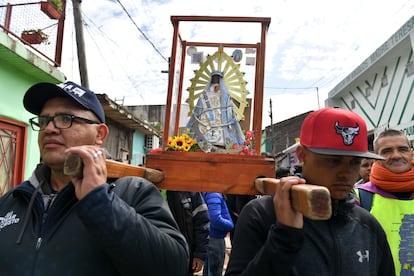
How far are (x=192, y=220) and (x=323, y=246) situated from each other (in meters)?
1.77

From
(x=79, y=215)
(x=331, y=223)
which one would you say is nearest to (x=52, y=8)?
(x=79, y=215)

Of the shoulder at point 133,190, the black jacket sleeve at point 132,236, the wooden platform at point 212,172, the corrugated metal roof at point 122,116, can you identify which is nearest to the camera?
the black jacket sleeve at point 132,236

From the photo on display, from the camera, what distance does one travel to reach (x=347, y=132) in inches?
49.8

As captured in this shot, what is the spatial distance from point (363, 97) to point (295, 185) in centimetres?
993

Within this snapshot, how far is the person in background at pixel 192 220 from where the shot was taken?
2746 mm

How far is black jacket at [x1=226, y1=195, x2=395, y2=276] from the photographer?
1.14 m

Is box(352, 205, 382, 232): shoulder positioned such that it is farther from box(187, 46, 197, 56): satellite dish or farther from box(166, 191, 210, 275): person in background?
box(187, 46, 197, 56): satellite dish

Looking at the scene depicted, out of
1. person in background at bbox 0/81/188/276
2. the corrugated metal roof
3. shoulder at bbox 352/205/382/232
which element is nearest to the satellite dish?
person in background at bbox 0/81/188/276

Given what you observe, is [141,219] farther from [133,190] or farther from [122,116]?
[122,116]

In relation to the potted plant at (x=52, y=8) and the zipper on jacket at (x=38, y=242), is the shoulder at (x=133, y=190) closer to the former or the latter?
the zipper on jacket at (x=38, y=242)

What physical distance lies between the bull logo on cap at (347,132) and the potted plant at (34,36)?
5.45 m

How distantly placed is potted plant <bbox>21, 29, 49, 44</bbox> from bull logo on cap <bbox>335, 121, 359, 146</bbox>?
545 cm

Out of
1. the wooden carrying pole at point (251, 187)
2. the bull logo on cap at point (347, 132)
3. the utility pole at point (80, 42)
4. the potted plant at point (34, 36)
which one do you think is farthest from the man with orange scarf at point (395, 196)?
the utility pole at point (80, 42)

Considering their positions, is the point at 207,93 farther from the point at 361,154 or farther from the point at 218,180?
the point at 361,154
